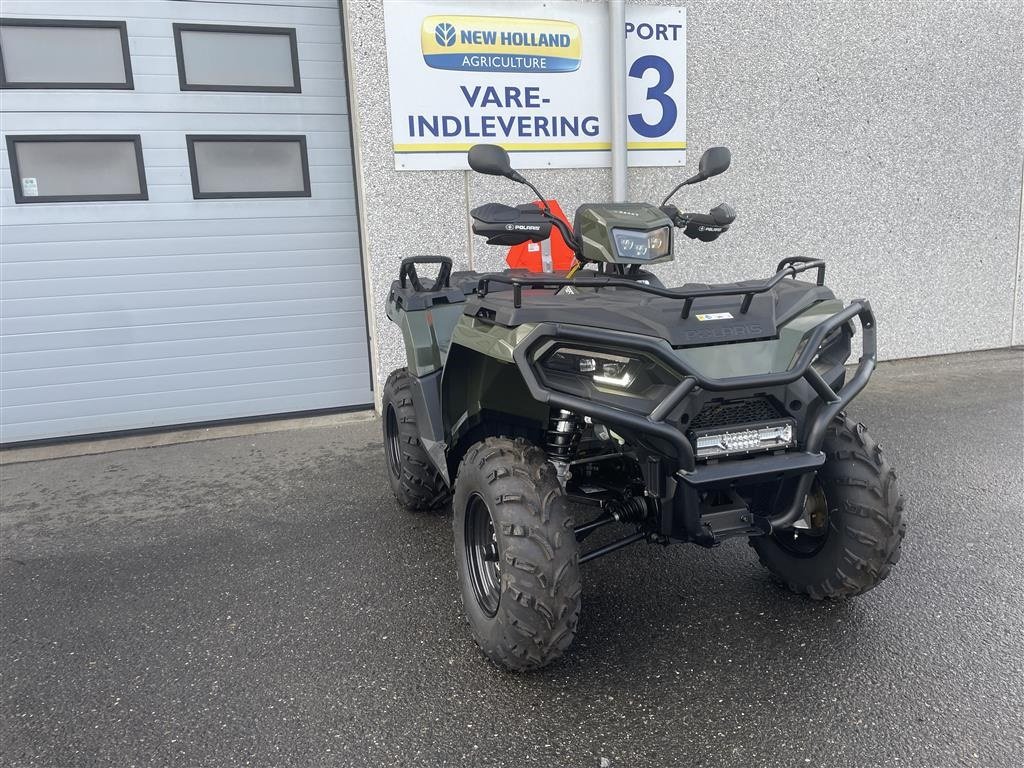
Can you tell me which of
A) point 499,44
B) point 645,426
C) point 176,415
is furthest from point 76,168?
point 645,426

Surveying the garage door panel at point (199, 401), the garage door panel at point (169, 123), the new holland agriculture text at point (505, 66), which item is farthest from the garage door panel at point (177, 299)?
the new holland agriculture text at point (505, 66)

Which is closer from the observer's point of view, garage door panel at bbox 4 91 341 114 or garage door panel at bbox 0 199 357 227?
garage door panel at bbox 4 91 341 114

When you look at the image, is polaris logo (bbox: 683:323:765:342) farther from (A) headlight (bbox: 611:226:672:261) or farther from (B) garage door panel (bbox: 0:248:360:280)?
(B) garage door panel (bbox: 0:248:360:280)

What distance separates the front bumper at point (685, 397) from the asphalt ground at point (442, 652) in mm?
564

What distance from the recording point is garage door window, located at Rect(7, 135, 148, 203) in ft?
17.3

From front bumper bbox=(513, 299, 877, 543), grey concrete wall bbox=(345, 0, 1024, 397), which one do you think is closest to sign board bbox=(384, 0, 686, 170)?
grey concrete wall bbox=(345, 0, 1024, 397)

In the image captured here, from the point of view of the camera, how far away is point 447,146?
5.69 metres

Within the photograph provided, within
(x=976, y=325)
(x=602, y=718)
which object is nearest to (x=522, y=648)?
(x=602, y=718)

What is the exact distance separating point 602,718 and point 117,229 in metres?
5.07

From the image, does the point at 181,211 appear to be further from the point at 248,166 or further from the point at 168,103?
the point at 168,103

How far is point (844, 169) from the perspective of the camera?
678 cm

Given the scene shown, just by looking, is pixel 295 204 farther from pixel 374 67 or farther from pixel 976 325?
pixel 976 325

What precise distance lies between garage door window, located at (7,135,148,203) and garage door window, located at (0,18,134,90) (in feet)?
1.27

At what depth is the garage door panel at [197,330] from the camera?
18.1ft
